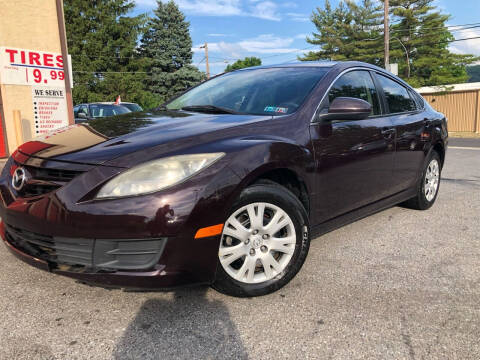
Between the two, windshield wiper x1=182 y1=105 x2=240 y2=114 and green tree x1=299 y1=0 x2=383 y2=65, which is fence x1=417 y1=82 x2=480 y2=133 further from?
windshield wiper x1=182 y1=105 x2=240 y2=114

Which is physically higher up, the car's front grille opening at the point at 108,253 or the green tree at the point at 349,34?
the green tree at the point at 349,34

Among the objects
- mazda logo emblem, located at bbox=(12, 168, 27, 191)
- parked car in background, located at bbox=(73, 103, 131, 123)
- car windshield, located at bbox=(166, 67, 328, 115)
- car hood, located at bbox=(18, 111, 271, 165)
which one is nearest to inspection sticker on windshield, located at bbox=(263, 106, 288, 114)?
car windshield, located at bbox=(166, 67, 328, 115)

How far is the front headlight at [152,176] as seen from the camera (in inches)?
81.4

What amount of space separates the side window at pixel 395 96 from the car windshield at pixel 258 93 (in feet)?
2.88

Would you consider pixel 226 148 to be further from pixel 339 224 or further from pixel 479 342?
pixel 479 342

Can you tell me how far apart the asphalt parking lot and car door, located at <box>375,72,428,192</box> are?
0.92m

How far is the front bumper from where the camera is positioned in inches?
80.2

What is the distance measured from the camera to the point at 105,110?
42.7 ft

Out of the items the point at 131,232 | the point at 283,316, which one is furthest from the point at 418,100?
the point at 131,232

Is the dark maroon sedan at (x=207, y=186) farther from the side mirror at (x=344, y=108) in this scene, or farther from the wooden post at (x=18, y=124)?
the wooden post at (x=18, y=124)

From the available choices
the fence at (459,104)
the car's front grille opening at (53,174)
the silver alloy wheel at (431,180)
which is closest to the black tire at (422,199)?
the silver alloy wheel at (431,180)

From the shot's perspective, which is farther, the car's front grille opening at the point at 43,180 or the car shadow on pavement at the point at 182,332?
the car's front grille opening at the point at 43,180

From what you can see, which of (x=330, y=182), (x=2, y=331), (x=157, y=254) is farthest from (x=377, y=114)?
(x=2, y=331)

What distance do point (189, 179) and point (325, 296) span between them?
3.70 ft
